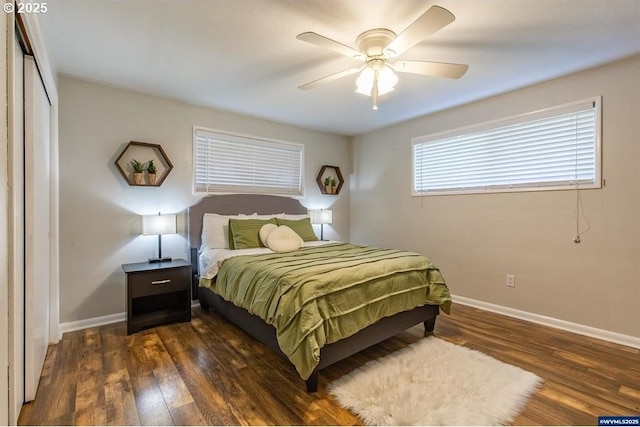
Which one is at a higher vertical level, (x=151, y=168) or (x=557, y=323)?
(x=151, y=168)

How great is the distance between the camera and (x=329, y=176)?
198 inches

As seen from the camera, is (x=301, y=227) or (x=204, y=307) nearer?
(x=204, y=307)

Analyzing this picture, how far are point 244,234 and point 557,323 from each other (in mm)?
3327

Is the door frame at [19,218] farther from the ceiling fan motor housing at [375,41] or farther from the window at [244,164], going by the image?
the ceiling fan motor housing at [375,41]

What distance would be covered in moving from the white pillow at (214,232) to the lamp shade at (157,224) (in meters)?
0.39

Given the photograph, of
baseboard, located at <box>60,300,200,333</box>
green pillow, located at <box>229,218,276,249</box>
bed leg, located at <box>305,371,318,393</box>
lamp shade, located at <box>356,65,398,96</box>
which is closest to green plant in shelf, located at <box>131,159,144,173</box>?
green pillow, located at <box>229,218,276,249</box>

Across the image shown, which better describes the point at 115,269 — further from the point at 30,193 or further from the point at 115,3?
the point at 115,3

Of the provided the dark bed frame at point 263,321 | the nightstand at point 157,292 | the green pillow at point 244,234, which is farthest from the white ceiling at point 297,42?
the nightstand at point 157,292

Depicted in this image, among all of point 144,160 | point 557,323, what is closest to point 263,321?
point 144,160

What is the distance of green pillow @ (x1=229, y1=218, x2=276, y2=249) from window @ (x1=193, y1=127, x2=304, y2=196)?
0.67m

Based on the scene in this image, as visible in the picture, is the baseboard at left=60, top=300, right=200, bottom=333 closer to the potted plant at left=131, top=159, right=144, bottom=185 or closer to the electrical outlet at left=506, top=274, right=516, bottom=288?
the potted plant at left=131, top=159, right=144, bottom=185

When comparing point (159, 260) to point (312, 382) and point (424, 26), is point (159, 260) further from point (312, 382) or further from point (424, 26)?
point (424, 26)

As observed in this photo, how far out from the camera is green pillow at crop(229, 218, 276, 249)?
133 inches

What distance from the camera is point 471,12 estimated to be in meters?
1.97
